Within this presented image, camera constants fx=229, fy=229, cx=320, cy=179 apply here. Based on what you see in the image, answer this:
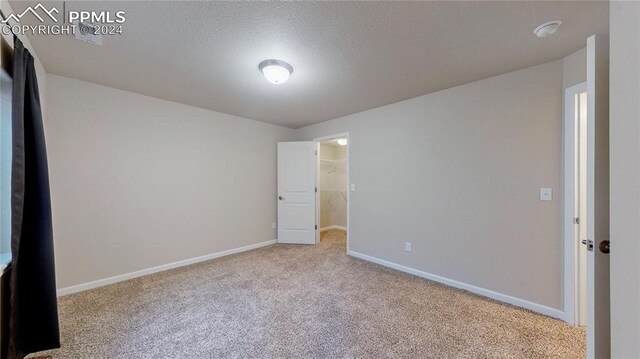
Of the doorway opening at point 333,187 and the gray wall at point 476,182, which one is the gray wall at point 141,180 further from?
the gray wall at point 476,182

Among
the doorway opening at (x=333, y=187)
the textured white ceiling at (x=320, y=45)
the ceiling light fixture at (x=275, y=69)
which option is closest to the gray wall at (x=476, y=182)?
the textured white ceiling at (x=320, y=45)

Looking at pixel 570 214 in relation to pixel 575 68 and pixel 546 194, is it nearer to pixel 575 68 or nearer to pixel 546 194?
pixel 546 194

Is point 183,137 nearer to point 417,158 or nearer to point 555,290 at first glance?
point 417,158

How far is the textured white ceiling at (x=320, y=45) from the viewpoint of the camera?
4.88 feet

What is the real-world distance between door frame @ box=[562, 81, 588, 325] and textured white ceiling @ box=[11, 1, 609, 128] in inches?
19.9

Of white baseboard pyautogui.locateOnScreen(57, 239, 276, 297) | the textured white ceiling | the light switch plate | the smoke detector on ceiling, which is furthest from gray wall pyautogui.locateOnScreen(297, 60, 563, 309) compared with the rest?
the smoke detector on ceiling

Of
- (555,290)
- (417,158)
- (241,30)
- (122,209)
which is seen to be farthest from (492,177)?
(122,209)

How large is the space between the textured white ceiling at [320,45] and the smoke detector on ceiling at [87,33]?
0.06 m

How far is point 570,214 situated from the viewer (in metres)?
1.99

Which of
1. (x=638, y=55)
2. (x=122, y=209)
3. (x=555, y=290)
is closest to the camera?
(x=638, y=55)

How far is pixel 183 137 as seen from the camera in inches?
133

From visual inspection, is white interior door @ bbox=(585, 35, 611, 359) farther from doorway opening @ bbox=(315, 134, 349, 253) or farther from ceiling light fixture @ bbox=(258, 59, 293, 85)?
doorway opening @ bbox=(315, 134, 349, 253)

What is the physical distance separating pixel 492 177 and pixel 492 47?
126cm

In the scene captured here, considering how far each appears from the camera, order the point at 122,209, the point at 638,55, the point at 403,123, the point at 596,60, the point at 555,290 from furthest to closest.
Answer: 1. the point at 403,123
2. the point at 122,209
3. the point at 555,290
4. the point at 596,60
5. the point at 638,55
